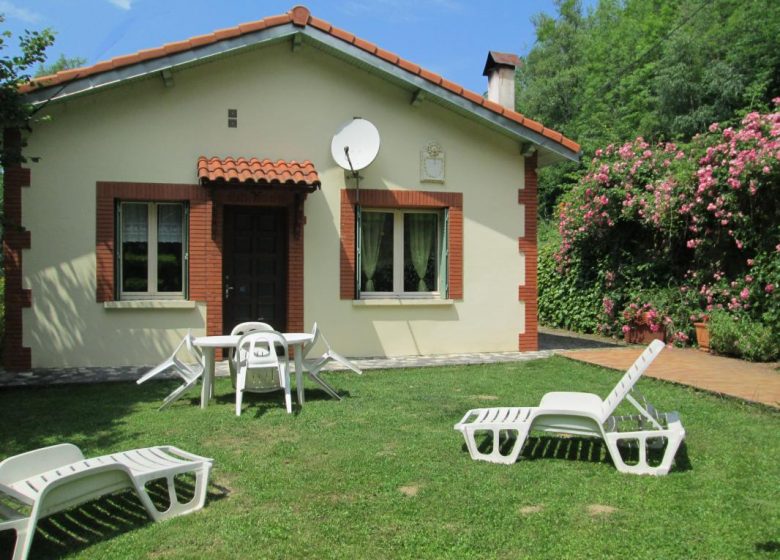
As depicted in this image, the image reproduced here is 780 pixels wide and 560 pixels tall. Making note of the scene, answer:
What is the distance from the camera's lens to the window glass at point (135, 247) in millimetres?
10266

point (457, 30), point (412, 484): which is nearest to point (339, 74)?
point (412, 484)

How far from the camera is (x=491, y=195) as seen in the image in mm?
11320

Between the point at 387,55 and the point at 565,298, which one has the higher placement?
the point at 387,55

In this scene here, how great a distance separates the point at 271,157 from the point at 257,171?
68cm

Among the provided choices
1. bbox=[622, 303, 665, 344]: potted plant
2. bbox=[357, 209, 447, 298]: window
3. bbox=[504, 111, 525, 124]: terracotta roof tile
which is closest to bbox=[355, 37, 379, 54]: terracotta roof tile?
bbox=[504, 111, 525, 124]: terracotta roof tile

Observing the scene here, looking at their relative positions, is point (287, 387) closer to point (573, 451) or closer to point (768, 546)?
point (573, 451)

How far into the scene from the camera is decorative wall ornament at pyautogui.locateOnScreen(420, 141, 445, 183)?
11.1 m

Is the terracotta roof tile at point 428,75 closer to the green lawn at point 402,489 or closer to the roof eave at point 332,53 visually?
the roof eave at point 332,53

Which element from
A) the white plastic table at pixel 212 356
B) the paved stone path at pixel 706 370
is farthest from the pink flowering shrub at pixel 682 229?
the white plastic table at pixel 212 356

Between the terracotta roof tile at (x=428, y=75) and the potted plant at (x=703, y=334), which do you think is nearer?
the terracotta roof tile at (x=428, y=75)

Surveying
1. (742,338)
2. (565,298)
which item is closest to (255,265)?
(742,338)

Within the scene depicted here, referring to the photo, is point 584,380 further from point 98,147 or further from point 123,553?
point 98,147

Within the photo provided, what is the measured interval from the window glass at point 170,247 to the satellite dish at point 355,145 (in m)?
2.55

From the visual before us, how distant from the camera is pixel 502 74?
12.6 meters
